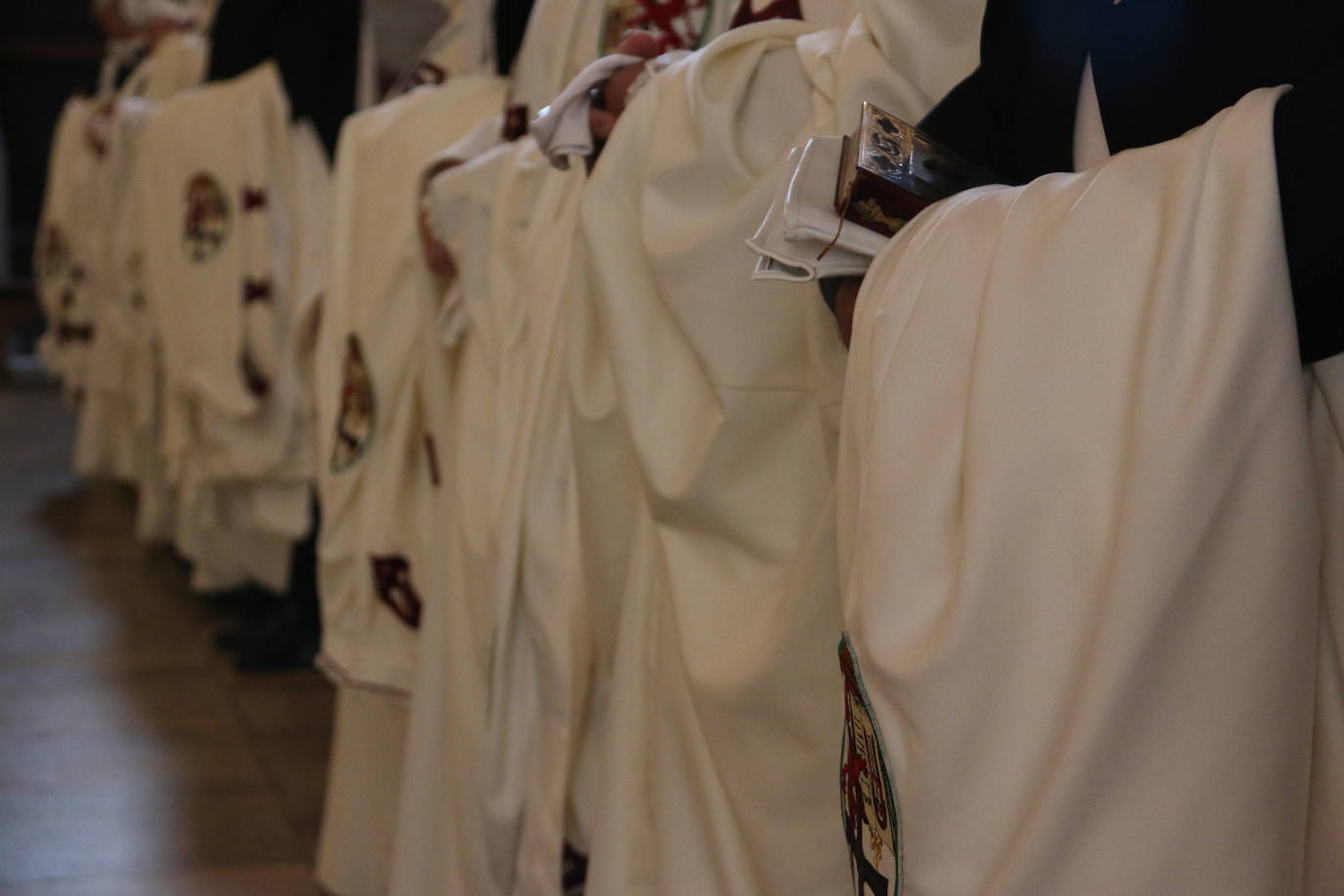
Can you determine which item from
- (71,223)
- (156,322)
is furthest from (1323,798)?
(71,223)

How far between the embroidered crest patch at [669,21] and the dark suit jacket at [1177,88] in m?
0.73

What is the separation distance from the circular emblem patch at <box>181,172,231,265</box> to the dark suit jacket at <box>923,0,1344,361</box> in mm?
2566

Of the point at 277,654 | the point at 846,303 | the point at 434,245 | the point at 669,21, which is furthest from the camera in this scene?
the point at 277,654

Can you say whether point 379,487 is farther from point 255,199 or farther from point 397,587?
point 255,199

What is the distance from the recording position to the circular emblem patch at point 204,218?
138 inches

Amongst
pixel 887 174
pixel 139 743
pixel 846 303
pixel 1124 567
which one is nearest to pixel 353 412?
pixel 139 743

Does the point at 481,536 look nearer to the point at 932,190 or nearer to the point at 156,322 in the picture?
the point at 932,190

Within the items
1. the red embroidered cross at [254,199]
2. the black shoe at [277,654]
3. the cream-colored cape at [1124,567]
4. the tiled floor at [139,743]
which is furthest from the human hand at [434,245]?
the black shoe at [277,654]

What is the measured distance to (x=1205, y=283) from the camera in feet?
2.87

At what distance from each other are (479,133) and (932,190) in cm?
129

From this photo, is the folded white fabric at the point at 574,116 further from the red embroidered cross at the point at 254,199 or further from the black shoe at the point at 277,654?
the black shoe at the point at 277,654

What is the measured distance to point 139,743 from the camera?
3131mm

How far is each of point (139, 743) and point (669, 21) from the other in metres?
1.92

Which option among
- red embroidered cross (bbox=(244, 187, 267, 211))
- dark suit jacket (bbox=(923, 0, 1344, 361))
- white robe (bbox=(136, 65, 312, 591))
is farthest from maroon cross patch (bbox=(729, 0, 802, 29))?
red embroidered cross (bbox=(244, 187, 267, 211))
